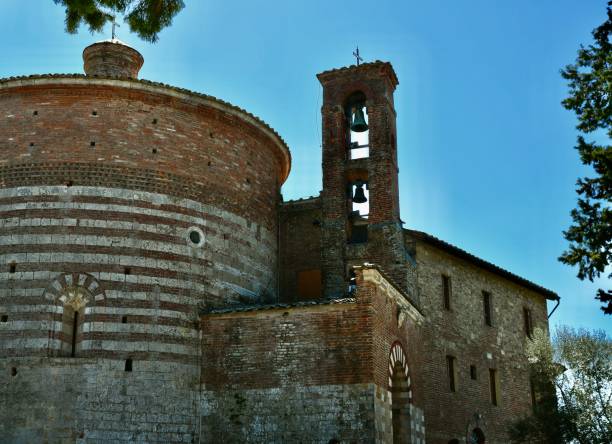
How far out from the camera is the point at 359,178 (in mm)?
22812

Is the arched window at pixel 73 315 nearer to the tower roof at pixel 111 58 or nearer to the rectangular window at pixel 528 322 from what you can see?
the tower roof at pixel 111 58

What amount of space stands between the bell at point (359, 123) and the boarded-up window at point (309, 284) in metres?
3.95

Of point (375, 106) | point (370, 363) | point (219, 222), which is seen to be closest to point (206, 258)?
point (219, 222)

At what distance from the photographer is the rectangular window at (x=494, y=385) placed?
2505 centimetres

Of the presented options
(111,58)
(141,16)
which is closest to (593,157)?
(141,16)

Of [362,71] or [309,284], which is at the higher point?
[362,71]

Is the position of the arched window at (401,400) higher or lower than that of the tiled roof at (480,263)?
lower

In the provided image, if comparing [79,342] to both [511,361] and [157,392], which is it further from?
[511,361]

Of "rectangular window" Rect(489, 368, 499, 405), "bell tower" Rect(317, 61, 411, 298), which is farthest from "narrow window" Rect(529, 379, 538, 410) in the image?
"bell tower" Rect(317, 61, 411, 298)

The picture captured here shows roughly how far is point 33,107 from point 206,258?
5169 mm

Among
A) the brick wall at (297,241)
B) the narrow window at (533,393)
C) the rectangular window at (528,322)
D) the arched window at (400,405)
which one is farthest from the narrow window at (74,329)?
the rectangular window at (528,322)

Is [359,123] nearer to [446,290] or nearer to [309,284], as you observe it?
[309,284]

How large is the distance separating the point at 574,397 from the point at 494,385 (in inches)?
152

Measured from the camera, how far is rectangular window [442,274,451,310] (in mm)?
23792
